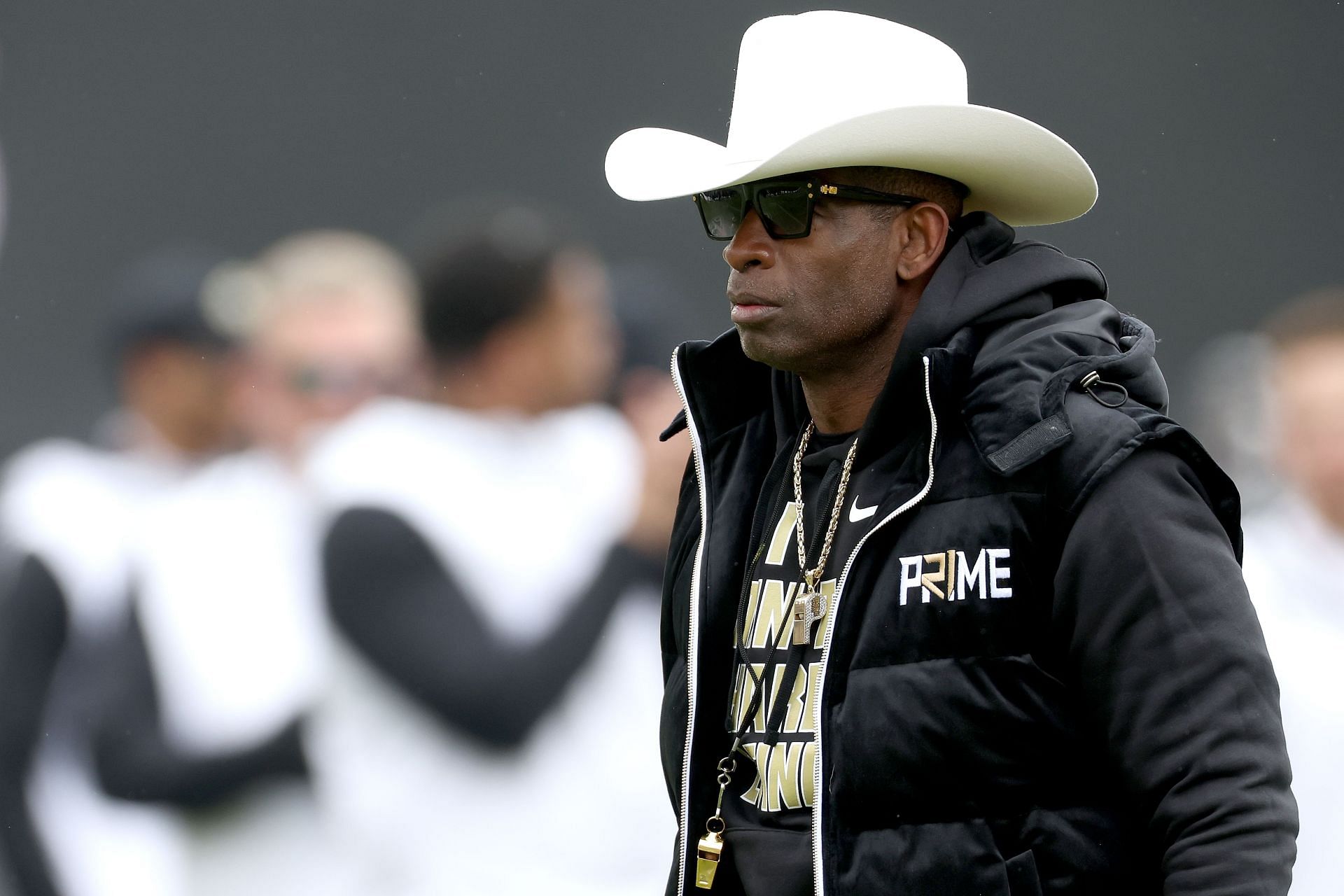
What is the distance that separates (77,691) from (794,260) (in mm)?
2373

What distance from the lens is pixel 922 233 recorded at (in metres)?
2.03

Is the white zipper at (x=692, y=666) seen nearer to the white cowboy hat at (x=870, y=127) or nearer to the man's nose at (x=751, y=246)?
the man's nose at (x=751, y=246)

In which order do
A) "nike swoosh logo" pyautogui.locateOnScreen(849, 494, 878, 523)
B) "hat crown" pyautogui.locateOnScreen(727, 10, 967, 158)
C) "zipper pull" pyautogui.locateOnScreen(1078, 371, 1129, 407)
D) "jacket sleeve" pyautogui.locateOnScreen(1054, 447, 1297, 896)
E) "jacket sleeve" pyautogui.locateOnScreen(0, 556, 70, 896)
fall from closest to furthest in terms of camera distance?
"jacket sleeve" pyautogui.locateOnScreen(1054, 447, 1297, 896), "zipper pull" pyautogui.locateOnScreen(1078, 371, 1129, 407), "nike swoosh logo" pyautogui.locateOnScreen(849, 494, 878, 523), "hat crown" pyautogui.locateOnScreen(727, 10, 967, 158), "jacket sleeve" pyautogui.locateOnScreen(0, 556, 70, 896)

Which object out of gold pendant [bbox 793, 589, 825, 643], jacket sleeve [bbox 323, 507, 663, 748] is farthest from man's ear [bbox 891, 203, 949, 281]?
jacket sleeve [bbox 323, 507, 663, 748]

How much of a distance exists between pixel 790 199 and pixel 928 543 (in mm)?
521

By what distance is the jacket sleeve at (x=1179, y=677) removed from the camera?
1522 mm

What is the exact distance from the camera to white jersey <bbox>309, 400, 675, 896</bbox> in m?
3.55

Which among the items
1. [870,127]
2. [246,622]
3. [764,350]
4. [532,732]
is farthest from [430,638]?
[870,127]

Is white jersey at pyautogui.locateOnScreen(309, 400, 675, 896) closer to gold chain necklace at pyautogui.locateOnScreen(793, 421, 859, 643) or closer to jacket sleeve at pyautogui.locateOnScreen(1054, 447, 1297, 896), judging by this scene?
gold chain necklace at pyautogui.locateOnScreen(793, 421, 859, 643)

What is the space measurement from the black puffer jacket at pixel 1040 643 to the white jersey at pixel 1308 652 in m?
2.29

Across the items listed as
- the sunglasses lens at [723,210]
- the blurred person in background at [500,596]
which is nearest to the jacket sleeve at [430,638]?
the blurred person in background at [500,596]

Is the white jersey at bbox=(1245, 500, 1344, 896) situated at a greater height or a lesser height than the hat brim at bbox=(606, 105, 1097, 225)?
lesser

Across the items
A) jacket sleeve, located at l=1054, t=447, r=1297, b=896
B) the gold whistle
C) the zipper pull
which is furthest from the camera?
the gold whistle

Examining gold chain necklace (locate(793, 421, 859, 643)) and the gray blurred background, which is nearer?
gold chain necklace (locate(793, 421, 859, 643))
